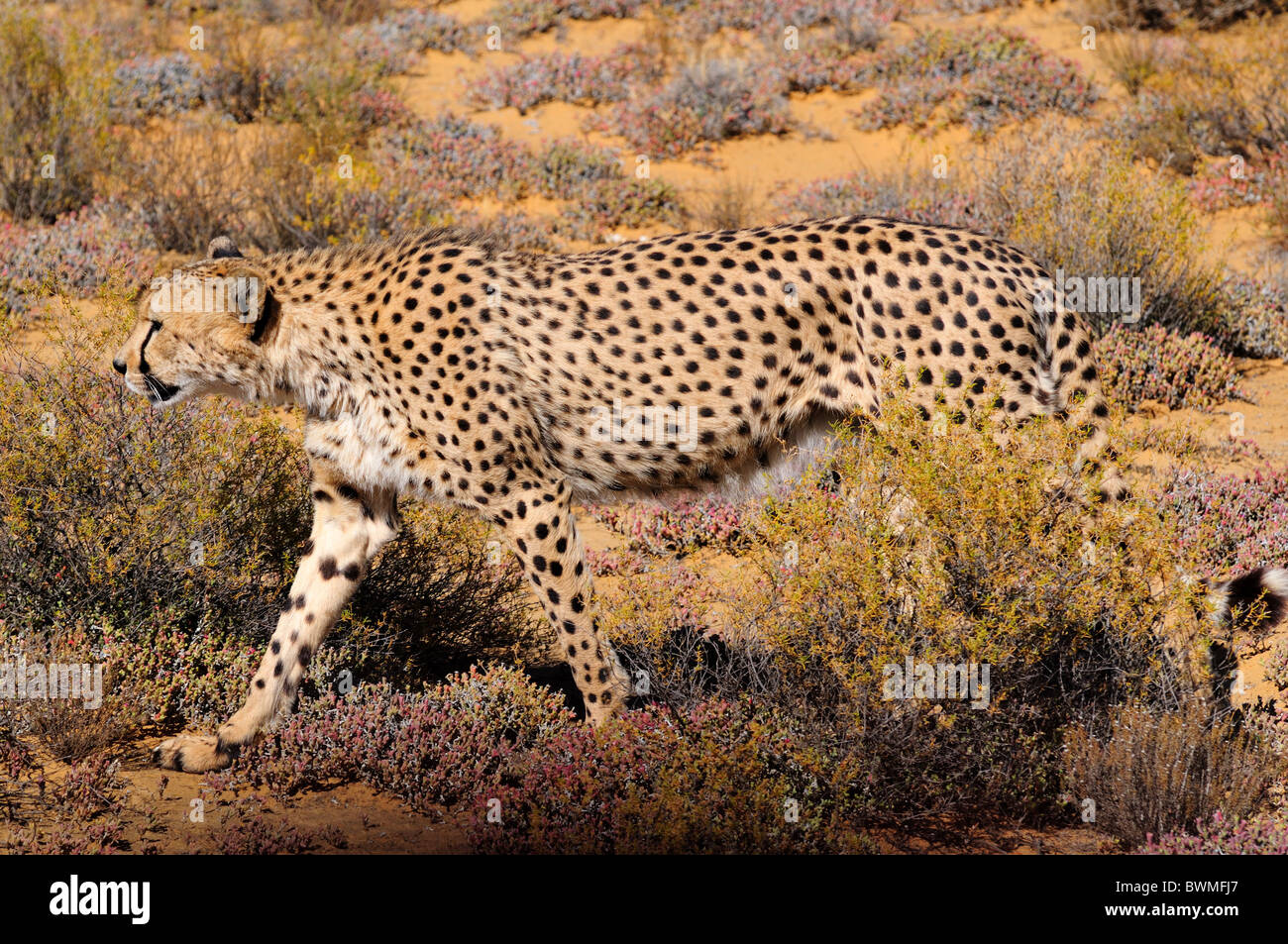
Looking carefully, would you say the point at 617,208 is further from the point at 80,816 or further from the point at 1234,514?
the point at 80,816

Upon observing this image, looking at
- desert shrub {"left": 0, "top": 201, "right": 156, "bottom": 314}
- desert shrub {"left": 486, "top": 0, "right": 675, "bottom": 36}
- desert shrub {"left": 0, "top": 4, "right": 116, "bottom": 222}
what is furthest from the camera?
desert shrub {"left": 486, "top": 0, "right": 675, "bottom": 36}

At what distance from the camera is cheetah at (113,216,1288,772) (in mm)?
4621

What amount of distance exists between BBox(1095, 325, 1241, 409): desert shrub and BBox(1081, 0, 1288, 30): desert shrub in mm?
6254

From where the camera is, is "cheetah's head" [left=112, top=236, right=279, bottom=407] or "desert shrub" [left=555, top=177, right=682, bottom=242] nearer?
"cheetah's head" [left=112, top=236, right=279, bottom=407]

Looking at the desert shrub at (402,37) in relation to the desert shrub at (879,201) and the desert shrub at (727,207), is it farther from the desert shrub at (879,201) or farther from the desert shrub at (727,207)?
the desert shrub at (879,201)

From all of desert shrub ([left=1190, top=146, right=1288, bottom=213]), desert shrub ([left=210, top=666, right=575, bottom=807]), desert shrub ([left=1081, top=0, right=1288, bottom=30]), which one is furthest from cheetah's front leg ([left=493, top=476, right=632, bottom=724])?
desert shrub ([left=1081, top=0, right=1288, bottom=30])

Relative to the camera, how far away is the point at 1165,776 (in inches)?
162

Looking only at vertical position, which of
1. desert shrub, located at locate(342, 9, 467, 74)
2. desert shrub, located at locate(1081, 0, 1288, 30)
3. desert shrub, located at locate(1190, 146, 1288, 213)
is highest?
desert shrub, located at locate(1081, 0, 1288, 30)

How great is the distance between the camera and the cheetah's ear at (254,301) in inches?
186

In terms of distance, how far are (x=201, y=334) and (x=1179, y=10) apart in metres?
11.5

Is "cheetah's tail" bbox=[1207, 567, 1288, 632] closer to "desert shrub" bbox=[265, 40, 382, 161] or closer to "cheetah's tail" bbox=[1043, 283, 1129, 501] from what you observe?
"cheetah's tail" bbox=[1043, 283, 1129, 501]

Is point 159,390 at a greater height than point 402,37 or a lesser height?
lesser

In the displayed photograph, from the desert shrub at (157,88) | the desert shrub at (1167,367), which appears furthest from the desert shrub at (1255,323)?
the desert shrub at (157,88)

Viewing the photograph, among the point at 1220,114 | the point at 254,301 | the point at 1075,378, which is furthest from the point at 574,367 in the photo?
the point at 1220,114
